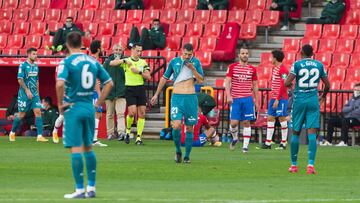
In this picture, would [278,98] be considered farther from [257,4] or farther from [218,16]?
[257,4]

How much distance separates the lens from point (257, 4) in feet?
126

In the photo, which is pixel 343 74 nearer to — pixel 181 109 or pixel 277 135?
pixel 277 135

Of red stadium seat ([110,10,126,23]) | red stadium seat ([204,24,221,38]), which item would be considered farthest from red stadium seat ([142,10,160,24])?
red stadium seat ([204,24,221,38])

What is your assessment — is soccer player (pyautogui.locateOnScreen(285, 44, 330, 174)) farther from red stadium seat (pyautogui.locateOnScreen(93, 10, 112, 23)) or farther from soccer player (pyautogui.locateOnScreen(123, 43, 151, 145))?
red stadium seat (pyautogui.locateOnScreen(93, 10, 112, 23))

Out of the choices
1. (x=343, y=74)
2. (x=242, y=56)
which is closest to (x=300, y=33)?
(x=343, y=74)

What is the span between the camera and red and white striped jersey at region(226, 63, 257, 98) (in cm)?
→ 2639

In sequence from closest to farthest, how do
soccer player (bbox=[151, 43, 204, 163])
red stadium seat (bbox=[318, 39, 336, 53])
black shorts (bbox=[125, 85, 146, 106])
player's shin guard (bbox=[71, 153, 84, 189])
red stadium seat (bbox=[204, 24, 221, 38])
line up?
player's shin guard (bbox=[71, 153, 84, 189]) → soccer player (bbox=[151, 43, 204, 163]) → black shorts (bbox=[125, 85, 146, 106]) → red stadium seat (bbox=[318, 39, 336, 53]) → red stadium seat (bbox=[204, 24, 221, 38])

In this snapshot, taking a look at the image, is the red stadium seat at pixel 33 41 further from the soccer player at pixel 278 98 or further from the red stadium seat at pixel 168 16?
the soccer player at pixel 278 98

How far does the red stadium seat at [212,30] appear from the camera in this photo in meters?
36.9

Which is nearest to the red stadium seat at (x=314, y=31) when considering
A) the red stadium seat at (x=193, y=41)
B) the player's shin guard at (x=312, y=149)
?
the red stadium seat at (x=193, y=41)

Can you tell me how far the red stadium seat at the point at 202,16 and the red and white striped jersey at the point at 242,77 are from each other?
1150 cm

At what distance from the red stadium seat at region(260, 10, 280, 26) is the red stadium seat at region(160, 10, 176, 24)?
9.65 ft

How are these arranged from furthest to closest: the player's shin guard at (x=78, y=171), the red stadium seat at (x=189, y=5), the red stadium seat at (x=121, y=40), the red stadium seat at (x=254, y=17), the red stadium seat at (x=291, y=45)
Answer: the red stadium seat at (x=189, y=5)
the red stadium seat at (x=121, y=40)
the red stadium seat at (x=254, y=17)
the red stadium seat at (x=291, y=45)
the player's shin guard at (x=78, y=171)

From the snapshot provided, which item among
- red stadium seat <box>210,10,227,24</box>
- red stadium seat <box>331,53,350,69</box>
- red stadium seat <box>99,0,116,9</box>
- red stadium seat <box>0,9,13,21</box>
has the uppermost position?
red stadium seat <box>99,0,116,9</box>
